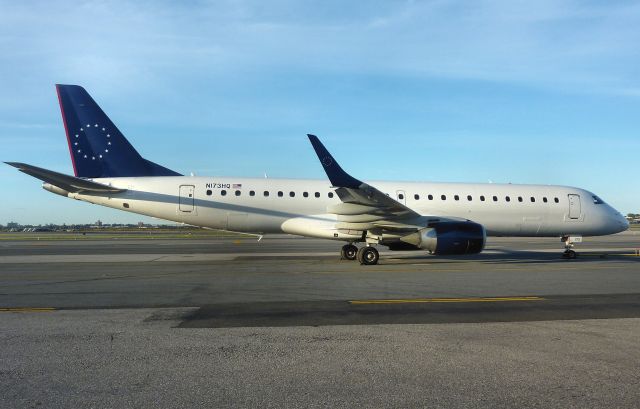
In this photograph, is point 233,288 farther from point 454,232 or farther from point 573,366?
point 454,232

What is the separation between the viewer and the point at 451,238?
16.1m

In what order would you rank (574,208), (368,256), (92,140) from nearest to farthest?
(368,256) → (92,140) → (574,208)

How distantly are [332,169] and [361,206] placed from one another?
2139 millimetres

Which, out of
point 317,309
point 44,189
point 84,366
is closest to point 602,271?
point 317,309

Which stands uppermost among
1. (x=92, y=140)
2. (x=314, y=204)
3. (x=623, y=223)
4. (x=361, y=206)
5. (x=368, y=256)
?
(x=92, y=140)

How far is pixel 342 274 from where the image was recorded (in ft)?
44.3

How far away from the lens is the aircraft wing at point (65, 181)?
1500cm

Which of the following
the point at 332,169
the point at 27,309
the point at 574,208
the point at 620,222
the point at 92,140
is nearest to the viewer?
the point at 27,309

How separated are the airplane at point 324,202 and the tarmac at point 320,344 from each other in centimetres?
567

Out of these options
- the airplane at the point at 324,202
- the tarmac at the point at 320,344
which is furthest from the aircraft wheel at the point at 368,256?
the tarmac at the point at 320,344

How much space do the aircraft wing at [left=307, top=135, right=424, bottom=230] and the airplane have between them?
4 centimetres

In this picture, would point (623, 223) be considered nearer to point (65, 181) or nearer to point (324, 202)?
point (324, 202)

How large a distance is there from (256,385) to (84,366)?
1899mm

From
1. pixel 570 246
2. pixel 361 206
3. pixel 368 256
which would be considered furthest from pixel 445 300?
pixel 570 246
